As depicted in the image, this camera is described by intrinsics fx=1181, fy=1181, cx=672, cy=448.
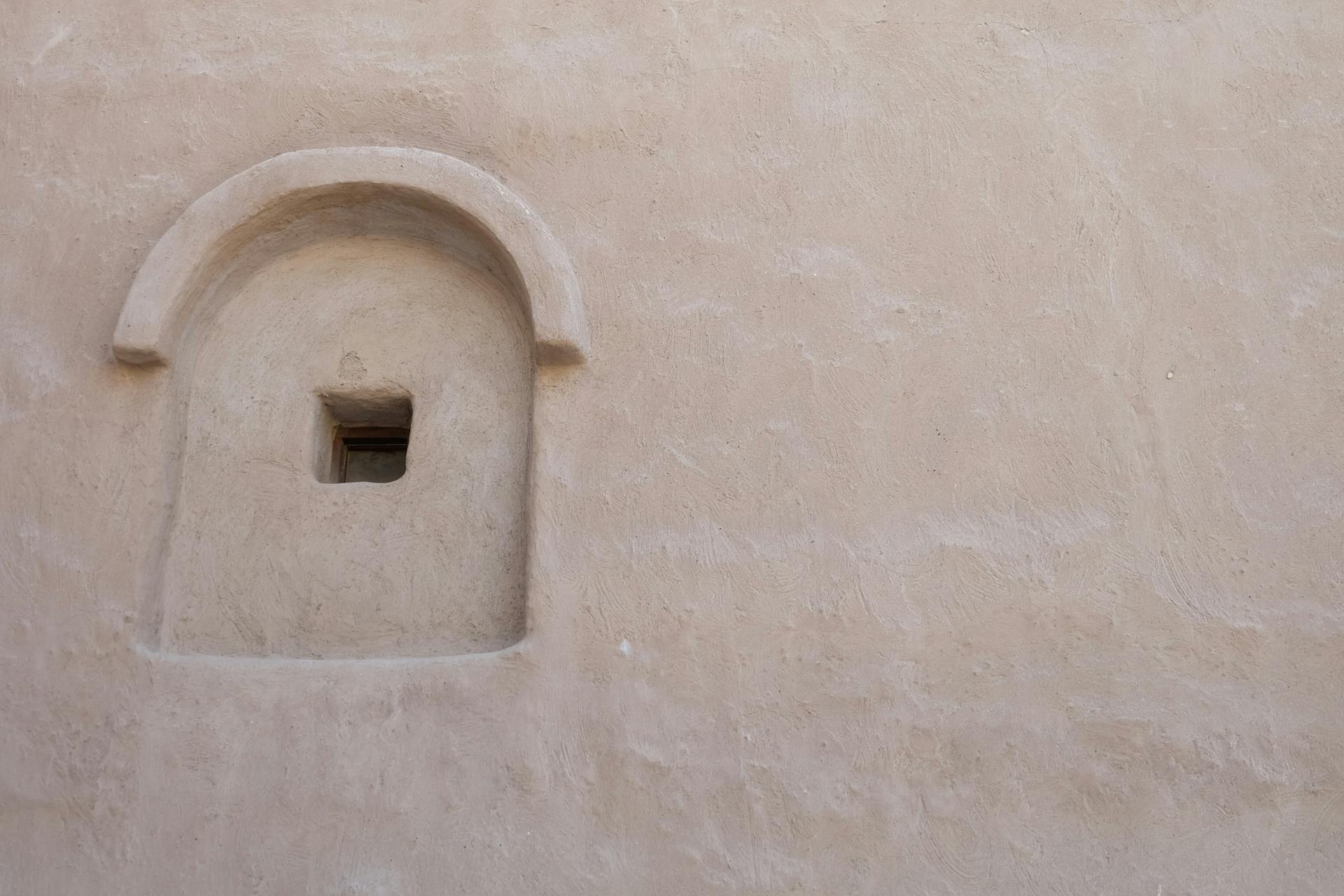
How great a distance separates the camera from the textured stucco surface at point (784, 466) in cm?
288

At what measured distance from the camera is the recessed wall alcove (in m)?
3.23

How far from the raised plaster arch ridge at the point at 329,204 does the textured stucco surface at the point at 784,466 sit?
0.31 feet

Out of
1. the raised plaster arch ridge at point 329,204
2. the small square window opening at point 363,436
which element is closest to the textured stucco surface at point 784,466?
the raised plaster arch ridge at point 329,204

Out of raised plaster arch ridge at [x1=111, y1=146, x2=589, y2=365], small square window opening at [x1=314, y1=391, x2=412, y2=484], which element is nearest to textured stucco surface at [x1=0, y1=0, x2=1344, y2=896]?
raised plaster arch ridge at [x1=111, y1=146, x2=589, y2=365]

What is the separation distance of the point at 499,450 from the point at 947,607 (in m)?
1.32

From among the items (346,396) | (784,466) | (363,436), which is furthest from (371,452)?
(784,466)

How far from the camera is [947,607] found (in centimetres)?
304

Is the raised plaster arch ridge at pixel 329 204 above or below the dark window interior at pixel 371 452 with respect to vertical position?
above

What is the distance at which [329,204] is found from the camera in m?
3.45

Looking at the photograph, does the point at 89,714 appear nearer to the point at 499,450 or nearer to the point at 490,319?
the point at 499,450

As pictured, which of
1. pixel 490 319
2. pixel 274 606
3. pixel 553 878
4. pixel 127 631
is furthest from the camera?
pixel 490 319

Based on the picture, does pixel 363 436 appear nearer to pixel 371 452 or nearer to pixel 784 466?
pixel 371 452

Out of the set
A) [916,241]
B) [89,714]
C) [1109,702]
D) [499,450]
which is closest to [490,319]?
[499,450]

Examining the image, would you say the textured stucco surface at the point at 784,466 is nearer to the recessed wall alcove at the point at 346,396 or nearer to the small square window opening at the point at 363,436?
the recessed wall alcove at the point at 346,396
